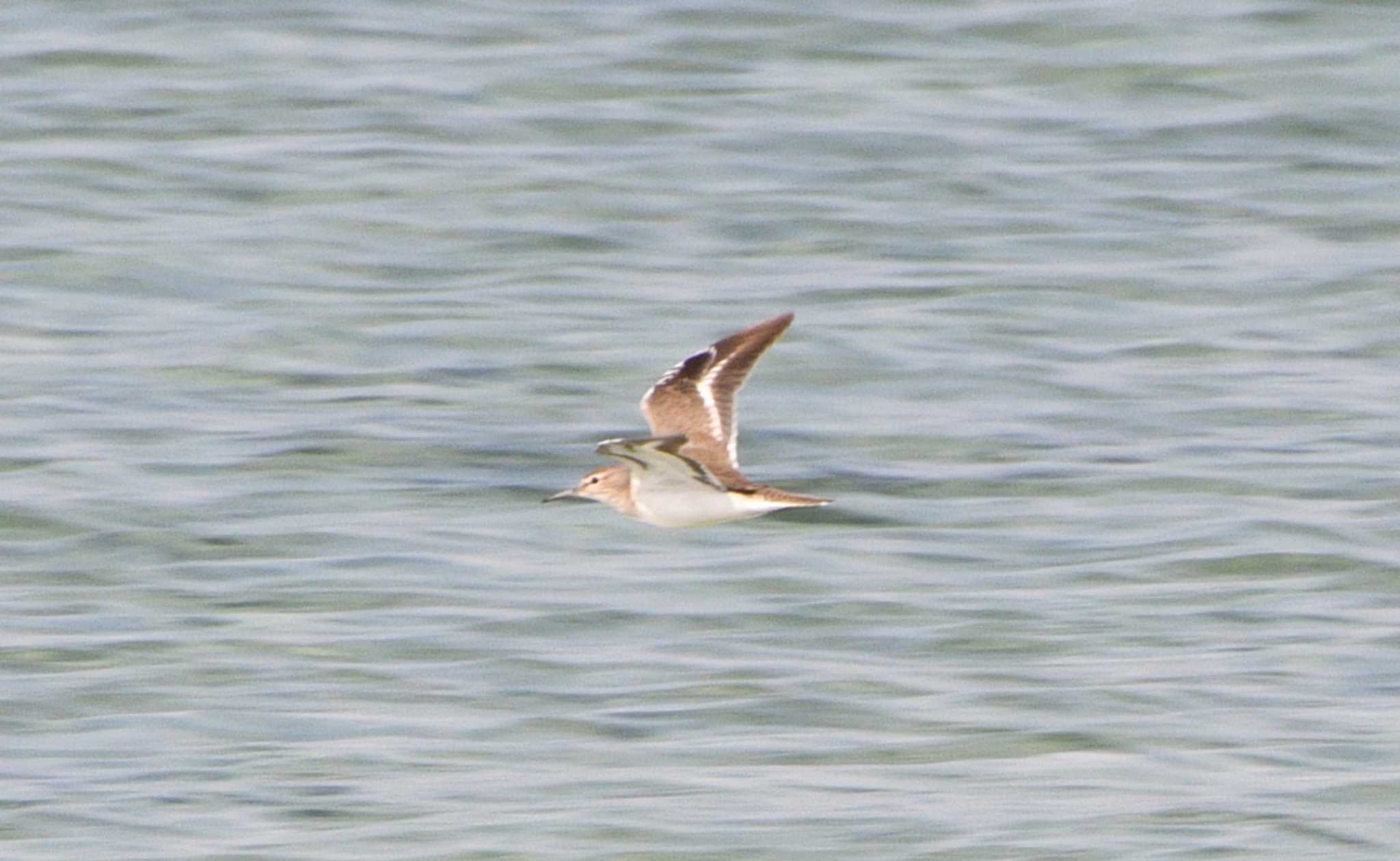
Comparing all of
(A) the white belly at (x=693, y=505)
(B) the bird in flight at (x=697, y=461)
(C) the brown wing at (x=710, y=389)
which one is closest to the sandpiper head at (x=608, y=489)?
(B) the bird in flight at (x=697, y=461)

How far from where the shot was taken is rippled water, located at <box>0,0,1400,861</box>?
9.73 metres

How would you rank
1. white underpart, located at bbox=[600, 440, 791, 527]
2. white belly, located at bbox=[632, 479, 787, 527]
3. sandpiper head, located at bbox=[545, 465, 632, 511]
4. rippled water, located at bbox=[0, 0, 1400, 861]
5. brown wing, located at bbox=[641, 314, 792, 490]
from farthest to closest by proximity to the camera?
sandpiper head, located at bbox=[545, 465, 632, 511]
brown wing, located at bbox=[641, 314, 792, 490]
white belly, located at bbox=[632, 479, 787, 527]
white underpart, located at bbox=[600, 440, 791, 527]
rippled water, located at bbox=[0, 0, 1400, 861]

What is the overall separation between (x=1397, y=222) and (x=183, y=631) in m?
8.52

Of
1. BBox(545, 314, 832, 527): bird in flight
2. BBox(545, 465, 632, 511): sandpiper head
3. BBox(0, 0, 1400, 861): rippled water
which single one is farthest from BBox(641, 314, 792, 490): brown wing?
BBox(0, 0, 1400, 861): rippled water

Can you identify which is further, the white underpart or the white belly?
the white belly

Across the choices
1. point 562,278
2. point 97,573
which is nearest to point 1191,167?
point 562,278

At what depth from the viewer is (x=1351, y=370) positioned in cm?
1455

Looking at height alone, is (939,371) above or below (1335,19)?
below

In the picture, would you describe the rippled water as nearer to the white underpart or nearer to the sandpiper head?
the sandpiper head

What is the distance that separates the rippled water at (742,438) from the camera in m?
9.73

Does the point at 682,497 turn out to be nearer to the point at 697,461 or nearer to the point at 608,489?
the point at 697,461

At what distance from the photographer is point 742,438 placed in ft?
44.4

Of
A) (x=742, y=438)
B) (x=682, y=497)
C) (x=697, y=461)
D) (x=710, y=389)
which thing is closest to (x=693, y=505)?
(x=682, y=497)

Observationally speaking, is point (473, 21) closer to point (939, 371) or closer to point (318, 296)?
point (318, 296)
